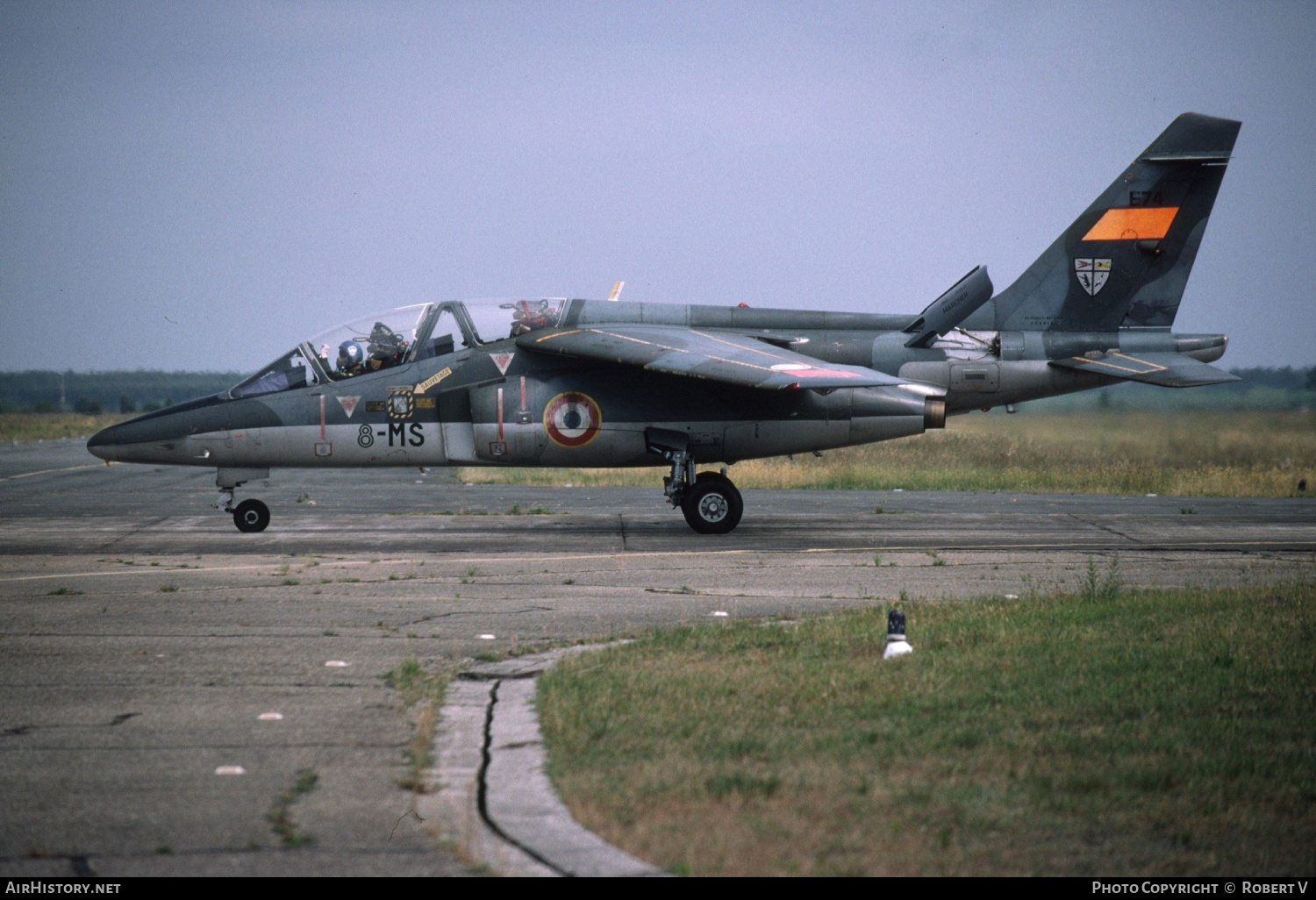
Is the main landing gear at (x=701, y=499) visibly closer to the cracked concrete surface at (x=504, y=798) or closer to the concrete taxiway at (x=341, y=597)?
the concrete taxiway at (x=341, y=597)

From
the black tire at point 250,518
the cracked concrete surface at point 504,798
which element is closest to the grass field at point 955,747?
the cracked concrete surface at point 504,798

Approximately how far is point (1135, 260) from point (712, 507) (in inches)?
309

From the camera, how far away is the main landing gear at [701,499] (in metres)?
16.5

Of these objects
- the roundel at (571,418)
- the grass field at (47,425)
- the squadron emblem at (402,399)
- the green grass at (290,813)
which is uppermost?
the squadron emblem at (402,399)

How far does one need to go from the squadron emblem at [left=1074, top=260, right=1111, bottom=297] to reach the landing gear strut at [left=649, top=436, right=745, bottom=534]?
6560mm

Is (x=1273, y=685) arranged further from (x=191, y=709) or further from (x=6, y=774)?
(x=6, y=774)

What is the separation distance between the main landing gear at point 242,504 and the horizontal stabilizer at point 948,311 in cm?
1027

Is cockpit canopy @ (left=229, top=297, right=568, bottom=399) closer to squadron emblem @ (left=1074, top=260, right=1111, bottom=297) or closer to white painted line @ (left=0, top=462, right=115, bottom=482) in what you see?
squadron emblem @ (left=1074, top=260, right=1111, bottom=297)

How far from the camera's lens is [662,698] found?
683 centimetres

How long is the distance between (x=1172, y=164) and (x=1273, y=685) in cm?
1297

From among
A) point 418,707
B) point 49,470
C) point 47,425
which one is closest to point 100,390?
point 47,425

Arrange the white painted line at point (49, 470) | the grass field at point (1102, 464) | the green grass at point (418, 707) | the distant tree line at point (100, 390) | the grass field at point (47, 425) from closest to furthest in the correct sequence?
the green grass at point (418, 707)
the grass field at point (1102, 464)
the white painted line at point (49, 470)
the grass field at point (47, 425)
the distant tree line at point (100, 390)

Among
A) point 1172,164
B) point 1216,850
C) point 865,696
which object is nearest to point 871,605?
point 865,696

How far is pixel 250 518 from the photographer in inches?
669
